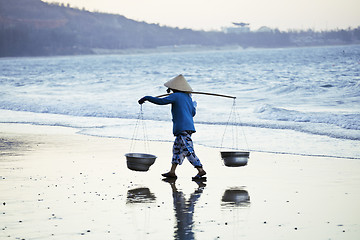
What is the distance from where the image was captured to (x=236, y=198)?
6.89 meters

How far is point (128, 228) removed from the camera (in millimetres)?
5582

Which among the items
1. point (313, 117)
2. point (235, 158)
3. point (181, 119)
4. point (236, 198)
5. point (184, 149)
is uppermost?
point (181, 119)

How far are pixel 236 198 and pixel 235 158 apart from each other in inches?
53.7

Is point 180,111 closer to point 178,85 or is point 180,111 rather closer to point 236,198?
point 178,85

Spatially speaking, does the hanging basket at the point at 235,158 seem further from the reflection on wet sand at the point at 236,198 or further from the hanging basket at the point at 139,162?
the hanging basket at the point at 139,162

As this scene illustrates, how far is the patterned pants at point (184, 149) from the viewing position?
828 cm

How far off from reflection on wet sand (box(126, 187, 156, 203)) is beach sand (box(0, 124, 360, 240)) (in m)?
0.01

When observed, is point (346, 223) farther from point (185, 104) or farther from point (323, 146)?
point (323, 146)

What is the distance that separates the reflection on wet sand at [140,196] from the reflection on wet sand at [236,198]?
78cm

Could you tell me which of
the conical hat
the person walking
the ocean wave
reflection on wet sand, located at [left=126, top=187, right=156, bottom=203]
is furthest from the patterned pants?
the ocean wave

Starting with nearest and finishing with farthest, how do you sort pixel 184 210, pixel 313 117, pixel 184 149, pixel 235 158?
pixel 184 210 → pixel 235 158 → pixel 184 149 → pixel 313 117

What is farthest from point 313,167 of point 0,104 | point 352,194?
point 0,104

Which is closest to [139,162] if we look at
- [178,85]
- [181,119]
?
[181,119]

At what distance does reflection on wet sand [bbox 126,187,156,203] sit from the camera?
22.3 ft
